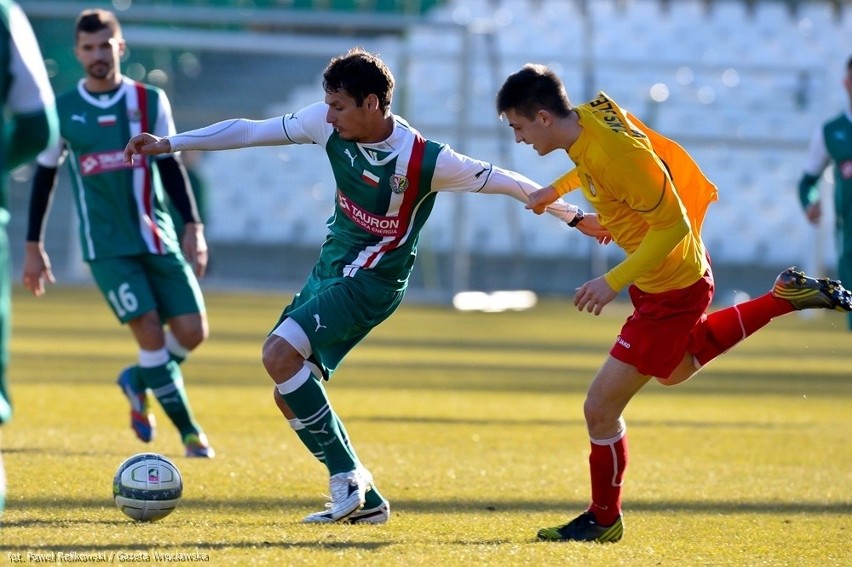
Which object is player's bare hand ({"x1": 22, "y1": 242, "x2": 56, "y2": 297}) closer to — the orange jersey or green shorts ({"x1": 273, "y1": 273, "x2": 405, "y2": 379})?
green shorts ({"x1": 273, "y1": 273, "x2": 405, "y2": 379})

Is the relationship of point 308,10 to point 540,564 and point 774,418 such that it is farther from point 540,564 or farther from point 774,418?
point 540,564

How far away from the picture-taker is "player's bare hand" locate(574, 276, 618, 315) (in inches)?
210

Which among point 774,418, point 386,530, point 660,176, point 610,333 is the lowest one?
point 610,333

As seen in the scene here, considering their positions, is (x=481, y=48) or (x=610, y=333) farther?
(x=481, y=48)

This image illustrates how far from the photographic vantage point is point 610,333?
1867 cm

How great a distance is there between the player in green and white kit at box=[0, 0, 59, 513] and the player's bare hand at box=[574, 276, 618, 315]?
2087 mm

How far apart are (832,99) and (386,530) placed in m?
19.1

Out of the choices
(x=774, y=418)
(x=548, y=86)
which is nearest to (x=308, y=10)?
(x=774, y=418)

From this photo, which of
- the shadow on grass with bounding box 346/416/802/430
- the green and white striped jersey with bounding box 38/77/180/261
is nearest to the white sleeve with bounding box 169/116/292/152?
the green and white striped jersey with bounding box 38/77/180/261

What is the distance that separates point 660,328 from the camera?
5.95m

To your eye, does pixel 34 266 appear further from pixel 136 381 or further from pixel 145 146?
pixel 145 146

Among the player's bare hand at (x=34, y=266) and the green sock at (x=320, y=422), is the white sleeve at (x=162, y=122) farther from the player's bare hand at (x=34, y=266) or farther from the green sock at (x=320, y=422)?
the green sock at (x=320, y=422)

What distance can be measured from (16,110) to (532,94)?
2195 mm

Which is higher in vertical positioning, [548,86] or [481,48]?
[548,86]
